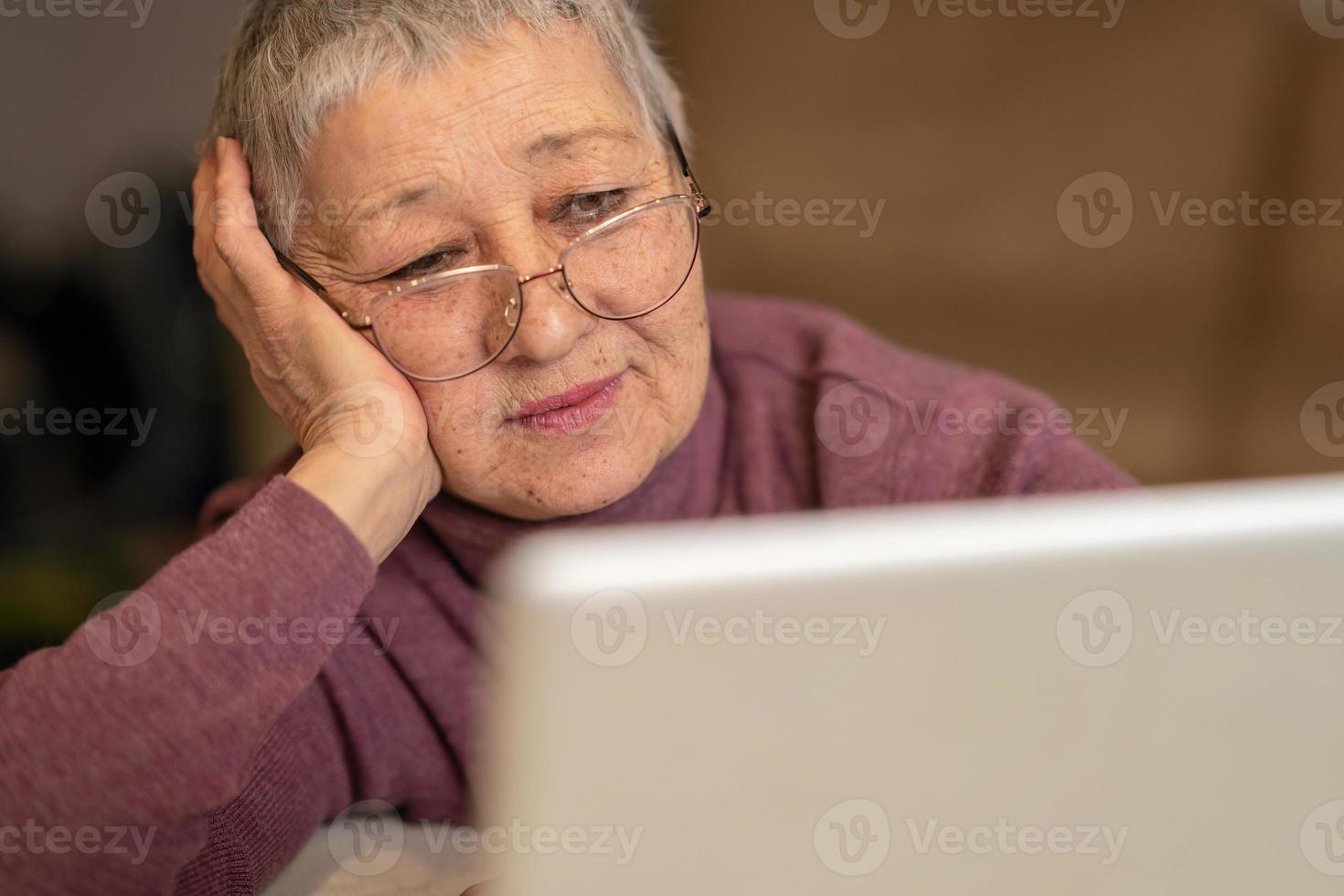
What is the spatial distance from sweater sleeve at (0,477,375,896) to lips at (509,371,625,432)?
263 mm

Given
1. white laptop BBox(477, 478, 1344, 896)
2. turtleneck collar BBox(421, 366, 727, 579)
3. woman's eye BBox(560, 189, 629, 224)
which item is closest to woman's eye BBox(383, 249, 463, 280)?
woman's eye BBox(560, 189, 629, 224)

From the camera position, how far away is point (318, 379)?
109 centimetres

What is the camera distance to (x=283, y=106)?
3.51ft

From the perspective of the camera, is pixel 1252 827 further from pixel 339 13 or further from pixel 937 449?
pixel 339 13

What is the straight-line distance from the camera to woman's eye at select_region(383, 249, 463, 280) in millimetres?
1070

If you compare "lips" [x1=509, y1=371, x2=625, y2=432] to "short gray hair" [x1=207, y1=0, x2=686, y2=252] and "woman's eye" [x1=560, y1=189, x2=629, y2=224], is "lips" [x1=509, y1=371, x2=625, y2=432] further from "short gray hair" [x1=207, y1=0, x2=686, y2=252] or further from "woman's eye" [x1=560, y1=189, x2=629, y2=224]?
"short gray hair" [x1=207, y1=0, x2=686, y2=252]

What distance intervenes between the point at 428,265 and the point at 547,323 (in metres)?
0.14

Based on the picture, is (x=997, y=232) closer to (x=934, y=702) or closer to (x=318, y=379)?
(x=318, y=379)

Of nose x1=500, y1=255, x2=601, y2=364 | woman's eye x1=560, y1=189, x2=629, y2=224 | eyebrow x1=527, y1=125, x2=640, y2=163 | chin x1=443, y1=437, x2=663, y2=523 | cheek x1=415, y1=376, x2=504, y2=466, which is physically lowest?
chin x1=443, y1=437, x2=663, y2=523

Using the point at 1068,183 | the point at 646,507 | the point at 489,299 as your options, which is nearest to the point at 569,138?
the point at 489,299

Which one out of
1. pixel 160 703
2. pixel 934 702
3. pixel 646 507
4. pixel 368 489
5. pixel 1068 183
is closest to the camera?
pixel 934 702

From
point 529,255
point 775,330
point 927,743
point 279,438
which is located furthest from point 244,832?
point 279,438

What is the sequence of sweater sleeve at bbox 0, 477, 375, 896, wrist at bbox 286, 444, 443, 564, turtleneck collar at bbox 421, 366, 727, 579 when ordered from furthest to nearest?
turtleneck collar at bbox 421, 366, 727, 579 → wrist at bbox 286, 444, 443, 564 → sweater sleeve at bbox 0, 477, 375, 896

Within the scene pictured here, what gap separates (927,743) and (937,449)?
2.39 feet
